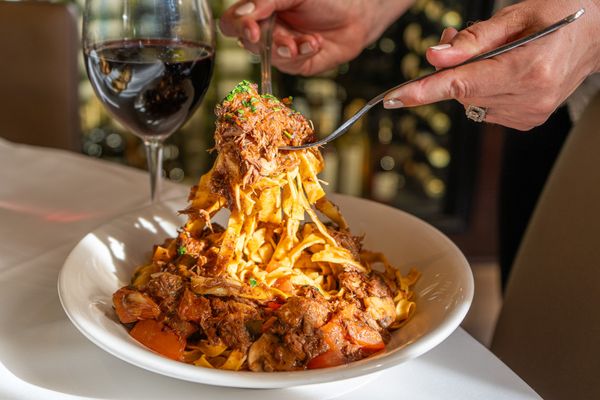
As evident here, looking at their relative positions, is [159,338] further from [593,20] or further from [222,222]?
[593,20]

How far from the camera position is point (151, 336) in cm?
91

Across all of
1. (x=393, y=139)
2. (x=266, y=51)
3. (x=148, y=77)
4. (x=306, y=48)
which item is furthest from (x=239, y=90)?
(x=393, y=139)

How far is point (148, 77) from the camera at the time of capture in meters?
1.16

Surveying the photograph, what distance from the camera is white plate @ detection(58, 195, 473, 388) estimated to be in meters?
0.77

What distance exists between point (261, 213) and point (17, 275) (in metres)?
0.38

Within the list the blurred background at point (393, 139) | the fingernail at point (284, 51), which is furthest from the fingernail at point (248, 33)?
the blurred background at point (393, 139)

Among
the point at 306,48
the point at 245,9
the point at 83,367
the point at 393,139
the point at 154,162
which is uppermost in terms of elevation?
the point at 245,9

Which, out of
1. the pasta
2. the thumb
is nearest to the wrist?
the thumb

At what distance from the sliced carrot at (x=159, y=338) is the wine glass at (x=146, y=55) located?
1.34 feet

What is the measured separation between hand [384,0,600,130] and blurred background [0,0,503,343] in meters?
2.19

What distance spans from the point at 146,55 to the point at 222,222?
31 cm

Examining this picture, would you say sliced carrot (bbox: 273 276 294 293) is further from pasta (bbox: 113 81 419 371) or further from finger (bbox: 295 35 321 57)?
finger (bbox: 295 35 321 57)

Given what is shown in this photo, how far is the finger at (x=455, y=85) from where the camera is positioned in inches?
37.7

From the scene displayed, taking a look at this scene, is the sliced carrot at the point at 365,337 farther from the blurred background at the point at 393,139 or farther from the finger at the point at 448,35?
the blurred background at the point at 393,139
